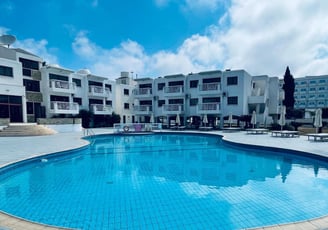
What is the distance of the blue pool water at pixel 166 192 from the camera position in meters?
4.71

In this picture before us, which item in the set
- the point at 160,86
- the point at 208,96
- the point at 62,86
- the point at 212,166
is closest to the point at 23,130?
the point at 62,86

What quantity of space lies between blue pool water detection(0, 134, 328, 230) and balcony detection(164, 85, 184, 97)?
19888 mm

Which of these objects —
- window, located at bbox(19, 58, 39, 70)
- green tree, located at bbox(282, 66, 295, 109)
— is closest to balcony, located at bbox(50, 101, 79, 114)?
window, located at bbox(19, 58, 39, 70)

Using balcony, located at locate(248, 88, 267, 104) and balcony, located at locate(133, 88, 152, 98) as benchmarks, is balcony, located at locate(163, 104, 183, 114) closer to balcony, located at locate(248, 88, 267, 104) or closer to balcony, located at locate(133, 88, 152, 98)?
balcony, located at locate(133, 88, 152, 98)

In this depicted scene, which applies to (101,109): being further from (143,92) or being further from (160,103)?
(160,103)

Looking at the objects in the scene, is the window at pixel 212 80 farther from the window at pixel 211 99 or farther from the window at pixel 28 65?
the window at pixel 28 65

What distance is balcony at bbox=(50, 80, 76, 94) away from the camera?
2440 cm

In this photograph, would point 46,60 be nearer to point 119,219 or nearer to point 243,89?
point 243,89

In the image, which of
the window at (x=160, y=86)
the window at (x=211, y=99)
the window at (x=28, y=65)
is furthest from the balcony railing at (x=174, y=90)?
the window at (x=28, y=65)

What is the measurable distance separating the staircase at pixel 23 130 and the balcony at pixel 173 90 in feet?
56.9

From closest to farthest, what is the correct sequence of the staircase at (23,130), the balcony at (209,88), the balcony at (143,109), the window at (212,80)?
the staircase at (23,130), the balcony at (209,88), the window at (212,80), the balcony at (143,109)

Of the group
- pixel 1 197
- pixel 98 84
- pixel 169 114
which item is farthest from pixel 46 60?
pixel 1 197

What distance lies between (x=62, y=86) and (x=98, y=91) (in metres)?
5.94

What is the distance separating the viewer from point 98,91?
30625mm
